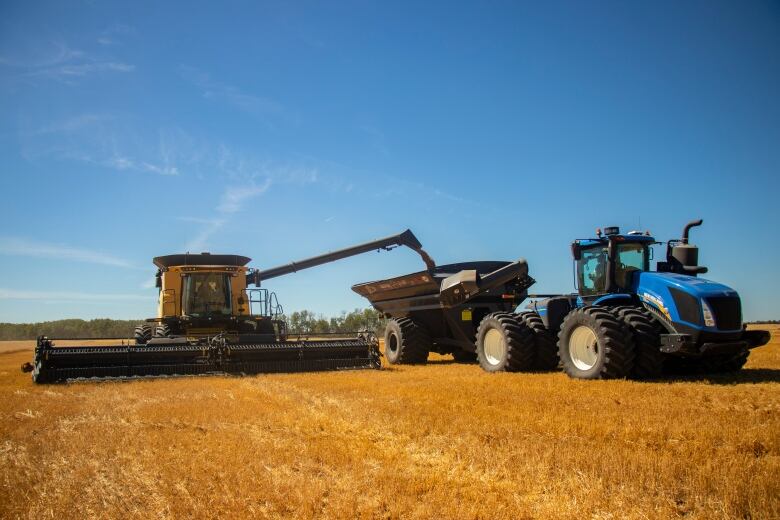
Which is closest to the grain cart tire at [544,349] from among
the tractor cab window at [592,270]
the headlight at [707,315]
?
the tractor cab window at [592,270]

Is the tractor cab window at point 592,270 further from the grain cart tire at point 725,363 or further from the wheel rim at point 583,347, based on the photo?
the grain cart tire at point 725,363

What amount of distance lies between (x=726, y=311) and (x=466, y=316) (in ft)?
19.9

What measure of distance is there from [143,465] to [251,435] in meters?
1.21

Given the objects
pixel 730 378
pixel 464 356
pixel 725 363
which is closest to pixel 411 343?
pixel 464 356

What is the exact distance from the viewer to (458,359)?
15.5 m

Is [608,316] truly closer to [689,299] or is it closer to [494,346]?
[689,299]

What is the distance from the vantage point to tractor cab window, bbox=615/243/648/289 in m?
10.2

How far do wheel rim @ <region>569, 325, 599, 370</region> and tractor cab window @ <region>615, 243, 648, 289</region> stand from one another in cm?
114

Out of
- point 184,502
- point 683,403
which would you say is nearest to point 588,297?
point 683,403

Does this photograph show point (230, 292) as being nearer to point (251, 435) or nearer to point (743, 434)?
point (251, 435)

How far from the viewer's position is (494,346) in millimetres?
11820

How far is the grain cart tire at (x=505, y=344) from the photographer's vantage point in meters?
10.9

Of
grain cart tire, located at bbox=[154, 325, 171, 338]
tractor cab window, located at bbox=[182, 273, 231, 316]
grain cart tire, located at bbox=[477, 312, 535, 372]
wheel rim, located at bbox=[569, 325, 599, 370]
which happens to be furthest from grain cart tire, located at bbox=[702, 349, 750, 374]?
grain cart tire, located at bbox=[154, 325, 171, 338]

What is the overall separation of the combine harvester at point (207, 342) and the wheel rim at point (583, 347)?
185 inches
